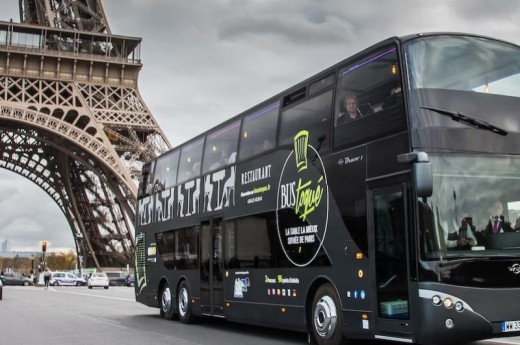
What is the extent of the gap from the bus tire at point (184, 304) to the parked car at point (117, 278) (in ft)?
111

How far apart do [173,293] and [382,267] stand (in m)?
7.61

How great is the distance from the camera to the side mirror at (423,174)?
641 cm

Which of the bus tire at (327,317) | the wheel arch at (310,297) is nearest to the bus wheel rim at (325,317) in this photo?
the bus tire at (327,317)

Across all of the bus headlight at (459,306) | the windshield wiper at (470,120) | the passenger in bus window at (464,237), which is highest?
the windshield wiper at (470,120)

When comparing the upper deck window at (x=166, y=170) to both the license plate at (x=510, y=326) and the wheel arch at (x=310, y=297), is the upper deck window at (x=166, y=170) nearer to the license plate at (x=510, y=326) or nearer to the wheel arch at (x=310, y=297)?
the wheel arch at (x=310, y=297)

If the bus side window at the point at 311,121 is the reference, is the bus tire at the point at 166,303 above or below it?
below

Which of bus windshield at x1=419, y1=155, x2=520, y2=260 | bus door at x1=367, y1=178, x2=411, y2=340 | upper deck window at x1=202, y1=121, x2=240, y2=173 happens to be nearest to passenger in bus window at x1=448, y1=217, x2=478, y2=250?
bus windshield at x1=419, y1=155, x2=520, y2=260

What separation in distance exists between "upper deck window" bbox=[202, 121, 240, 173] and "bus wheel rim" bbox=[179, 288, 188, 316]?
273cm

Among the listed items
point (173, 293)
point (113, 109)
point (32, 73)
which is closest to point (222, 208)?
point (173, 293)

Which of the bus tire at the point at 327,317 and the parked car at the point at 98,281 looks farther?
the parked car at the point at 98,281

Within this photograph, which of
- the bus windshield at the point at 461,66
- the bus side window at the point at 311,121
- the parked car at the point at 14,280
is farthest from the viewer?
the parked car at the point at 14,280

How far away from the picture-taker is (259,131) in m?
10.6

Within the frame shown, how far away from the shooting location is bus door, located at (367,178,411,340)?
6.82 metres

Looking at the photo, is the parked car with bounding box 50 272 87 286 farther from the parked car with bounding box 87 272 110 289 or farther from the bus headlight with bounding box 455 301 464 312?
the bus headlight with bounding box 455 301 464 312
